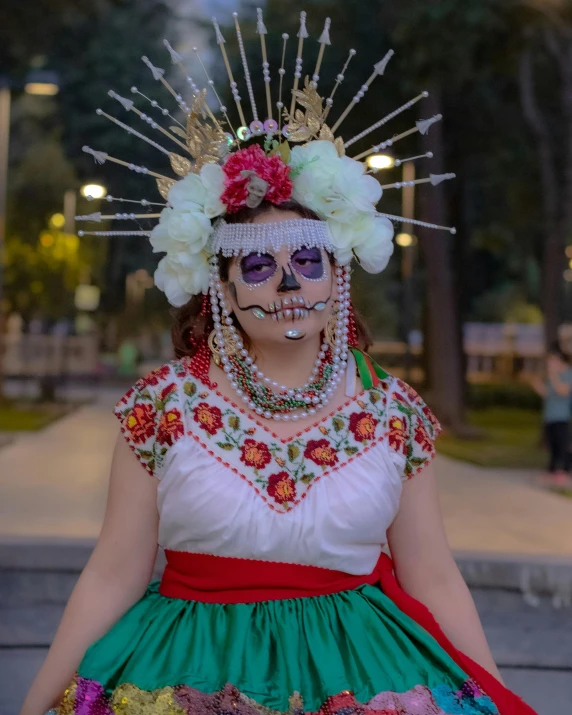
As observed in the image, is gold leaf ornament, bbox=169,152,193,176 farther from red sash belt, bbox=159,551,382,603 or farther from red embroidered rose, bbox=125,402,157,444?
red sash belt, bbox=159,551,382,603

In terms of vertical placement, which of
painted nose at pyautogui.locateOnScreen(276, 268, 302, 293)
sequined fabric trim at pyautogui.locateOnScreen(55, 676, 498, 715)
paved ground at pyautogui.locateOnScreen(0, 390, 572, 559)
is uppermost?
painted nose at pyautogui.locateOnScreen(276, 268, 302, 293)

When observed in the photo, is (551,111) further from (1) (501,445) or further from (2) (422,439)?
(2) (422,439)

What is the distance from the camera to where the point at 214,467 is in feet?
6.41

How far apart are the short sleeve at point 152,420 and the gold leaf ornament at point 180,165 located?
473 millimetres

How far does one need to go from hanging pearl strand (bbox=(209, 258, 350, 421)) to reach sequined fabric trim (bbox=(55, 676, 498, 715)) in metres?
0.57

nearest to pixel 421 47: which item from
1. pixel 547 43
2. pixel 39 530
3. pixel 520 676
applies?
pixel 547 43

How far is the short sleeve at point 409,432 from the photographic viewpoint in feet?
6.70

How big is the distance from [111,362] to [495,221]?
1475 centimetres

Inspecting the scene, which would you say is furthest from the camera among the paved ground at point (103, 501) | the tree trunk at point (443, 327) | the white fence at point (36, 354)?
the white fence at point (36, 354)

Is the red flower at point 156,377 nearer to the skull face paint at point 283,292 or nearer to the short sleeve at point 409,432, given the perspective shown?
the skull face paint at point 283,292

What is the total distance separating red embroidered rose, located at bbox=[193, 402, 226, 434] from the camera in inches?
78.7

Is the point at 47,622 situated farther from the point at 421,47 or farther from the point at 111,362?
the point at 111,362

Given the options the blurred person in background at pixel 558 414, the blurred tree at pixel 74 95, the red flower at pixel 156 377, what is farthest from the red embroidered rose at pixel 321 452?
the blurred tree at pixel 74 95

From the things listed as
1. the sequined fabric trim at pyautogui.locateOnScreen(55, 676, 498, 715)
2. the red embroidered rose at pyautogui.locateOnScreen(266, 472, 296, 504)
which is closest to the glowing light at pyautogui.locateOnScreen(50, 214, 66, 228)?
the red embroidered rose at pyautogui.locateOnScreen(266, 472, 296, 504)
